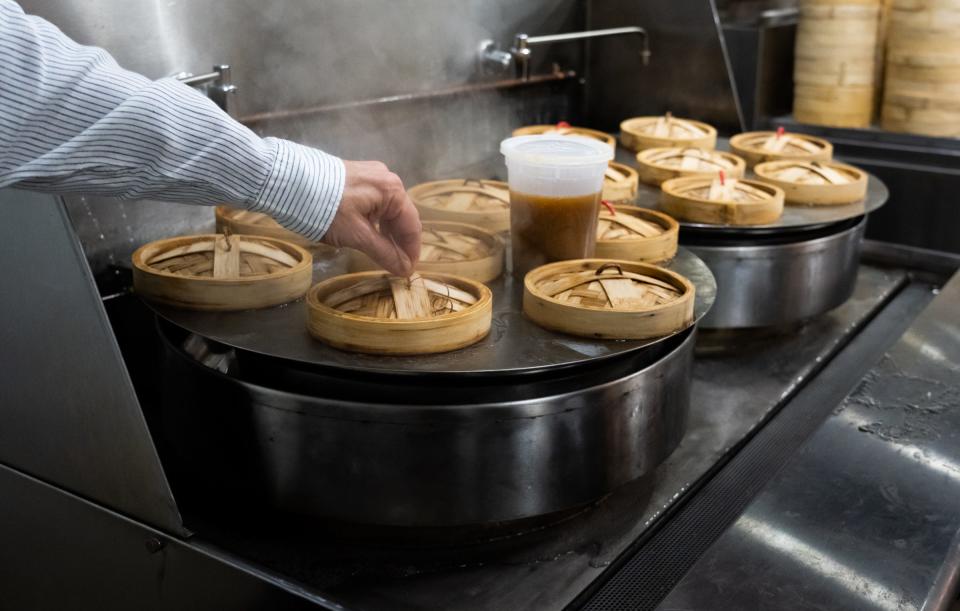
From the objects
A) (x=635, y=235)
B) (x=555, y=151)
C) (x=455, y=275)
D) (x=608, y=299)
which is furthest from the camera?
(x=635, y=235)

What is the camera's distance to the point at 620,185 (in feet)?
8.39

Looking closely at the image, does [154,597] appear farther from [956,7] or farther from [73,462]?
[956,7]

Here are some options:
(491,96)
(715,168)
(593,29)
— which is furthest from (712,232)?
(593,29)

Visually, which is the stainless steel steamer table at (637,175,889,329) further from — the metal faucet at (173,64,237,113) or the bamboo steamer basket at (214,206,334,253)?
the metal faucet at (173,64,237,113)

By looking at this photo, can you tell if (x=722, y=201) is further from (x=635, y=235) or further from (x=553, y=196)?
(x=553, y=196)

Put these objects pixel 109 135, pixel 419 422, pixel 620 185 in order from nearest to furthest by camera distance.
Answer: pixel 109 135 < pixel 419 422 < pixel 620 185

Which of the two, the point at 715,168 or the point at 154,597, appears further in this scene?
the point at 715,168

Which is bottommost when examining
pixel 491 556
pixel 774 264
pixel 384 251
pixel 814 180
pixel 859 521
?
pixel 491 556

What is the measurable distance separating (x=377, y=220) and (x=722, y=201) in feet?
3.76

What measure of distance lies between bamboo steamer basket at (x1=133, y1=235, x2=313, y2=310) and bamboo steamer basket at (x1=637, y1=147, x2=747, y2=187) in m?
1.30

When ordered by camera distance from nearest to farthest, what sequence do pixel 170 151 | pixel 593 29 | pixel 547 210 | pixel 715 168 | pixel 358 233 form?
pixel 170 151
pixel 358 233
pixel 547 210
pixel 715 168
pixel 593 29

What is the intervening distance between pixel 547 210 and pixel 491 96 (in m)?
1.49

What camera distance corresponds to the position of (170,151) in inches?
54.8

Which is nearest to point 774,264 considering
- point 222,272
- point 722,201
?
point 722,201
